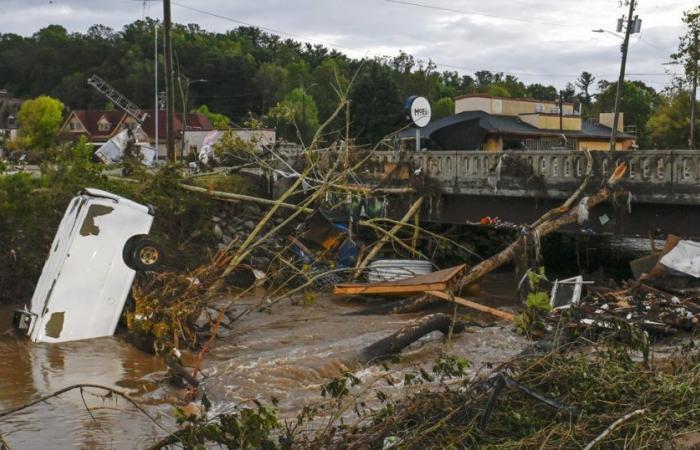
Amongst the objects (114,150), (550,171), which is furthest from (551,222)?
(114,150)

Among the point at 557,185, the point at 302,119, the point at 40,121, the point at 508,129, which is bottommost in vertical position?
the point at 557,185

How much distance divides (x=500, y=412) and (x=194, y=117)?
2806 inches

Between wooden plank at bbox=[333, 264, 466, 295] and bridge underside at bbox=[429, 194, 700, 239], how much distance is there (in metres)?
2.99

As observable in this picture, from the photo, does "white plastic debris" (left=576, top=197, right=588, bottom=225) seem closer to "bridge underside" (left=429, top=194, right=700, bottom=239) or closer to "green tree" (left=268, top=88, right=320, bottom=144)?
"bridge underside" (left=429, top=194, right=700, bottom=239)

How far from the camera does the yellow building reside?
41.6m

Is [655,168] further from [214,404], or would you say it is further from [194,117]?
[194,117]

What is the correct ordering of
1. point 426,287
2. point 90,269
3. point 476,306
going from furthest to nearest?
point 426,287, point 476,306, point 90,269

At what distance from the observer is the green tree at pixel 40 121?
70756 mm

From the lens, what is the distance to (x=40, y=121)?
7288 centimetres

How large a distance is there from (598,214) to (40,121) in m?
62.8

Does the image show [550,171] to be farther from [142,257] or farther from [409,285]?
[142,257]

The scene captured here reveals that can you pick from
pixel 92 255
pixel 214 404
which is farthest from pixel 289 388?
pixel 92 255

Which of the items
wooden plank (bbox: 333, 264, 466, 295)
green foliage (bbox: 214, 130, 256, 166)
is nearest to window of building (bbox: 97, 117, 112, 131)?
green foliage (bbox: 214, 130, 256, 166)

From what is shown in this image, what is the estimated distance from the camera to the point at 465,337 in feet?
47.9
